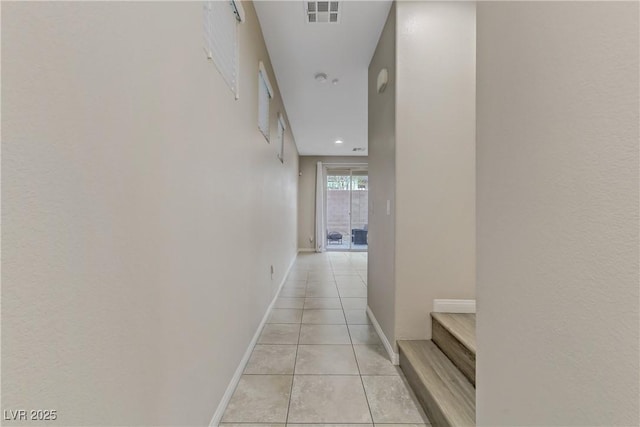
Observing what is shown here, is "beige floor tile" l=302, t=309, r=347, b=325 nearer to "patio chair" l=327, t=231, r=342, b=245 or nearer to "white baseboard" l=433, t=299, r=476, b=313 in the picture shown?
"white baseboard" l=433, t=299, r=476, b=313

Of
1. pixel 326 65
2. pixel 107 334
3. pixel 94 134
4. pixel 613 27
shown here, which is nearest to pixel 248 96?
pixel 326 65

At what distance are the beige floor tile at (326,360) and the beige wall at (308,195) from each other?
5.32 metres

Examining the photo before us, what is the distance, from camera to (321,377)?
67.9 inches

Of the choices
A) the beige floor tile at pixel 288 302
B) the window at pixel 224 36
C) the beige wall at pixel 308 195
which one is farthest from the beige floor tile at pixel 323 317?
the beige wall at pixel 308 195

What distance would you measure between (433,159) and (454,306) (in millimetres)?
1070

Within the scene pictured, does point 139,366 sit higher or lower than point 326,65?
lower

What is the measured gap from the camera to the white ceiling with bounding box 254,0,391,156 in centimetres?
211

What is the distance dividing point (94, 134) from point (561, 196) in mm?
1086

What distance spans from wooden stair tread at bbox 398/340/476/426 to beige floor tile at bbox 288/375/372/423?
33cm

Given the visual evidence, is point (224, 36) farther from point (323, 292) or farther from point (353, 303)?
point (323, 292)

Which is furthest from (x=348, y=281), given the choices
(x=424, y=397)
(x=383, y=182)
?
(x=424, y=397)

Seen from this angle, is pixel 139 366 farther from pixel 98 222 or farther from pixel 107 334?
pixel 98 222

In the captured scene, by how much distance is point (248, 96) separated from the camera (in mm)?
1964

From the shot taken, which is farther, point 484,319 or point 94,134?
point 484,319
